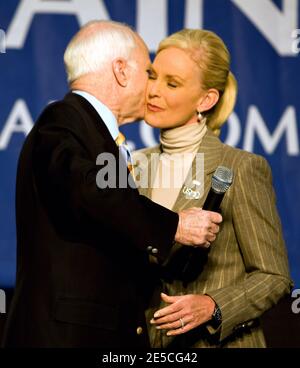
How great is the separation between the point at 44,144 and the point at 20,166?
0.13 m

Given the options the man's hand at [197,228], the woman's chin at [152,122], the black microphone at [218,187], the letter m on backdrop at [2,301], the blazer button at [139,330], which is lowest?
the letter m on backdrop at [2,301]

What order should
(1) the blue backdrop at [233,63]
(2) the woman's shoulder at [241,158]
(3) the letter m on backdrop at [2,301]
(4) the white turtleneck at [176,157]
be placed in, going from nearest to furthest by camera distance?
1. (2) the woman's shoulder at [241,158]
2. (4) the white turtleneck at [176,157]
3. (3) the letter m on backdrop at [2,301]
4. (1) the blue backdrop at [233,63]

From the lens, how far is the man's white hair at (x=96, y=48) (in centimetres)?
207

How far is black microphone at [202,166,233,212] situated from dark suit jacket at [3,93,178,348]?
0.32 ft

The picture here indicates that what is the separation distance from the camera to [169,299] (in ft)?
6.75

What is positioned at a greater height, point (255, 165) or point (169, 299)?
point (255, 165)

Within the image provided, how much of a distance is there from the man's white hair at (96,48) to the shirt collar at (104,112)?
0.18ft

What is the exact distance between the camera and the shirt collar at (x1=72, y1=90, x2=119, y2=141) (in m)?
2.06

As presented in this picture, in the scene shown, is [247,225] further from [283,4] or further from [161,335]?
[283,4]

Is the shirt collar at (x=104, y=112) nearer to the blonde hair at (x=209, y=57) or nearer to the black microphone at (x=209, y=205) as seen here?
the black microphone at (x=209, y=205)

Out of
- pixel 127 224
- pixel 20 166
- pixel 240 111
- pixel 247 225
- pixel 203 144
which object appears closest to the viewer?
pixel 127 224

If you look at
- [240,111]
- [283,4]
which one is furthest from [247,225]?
[283,4]

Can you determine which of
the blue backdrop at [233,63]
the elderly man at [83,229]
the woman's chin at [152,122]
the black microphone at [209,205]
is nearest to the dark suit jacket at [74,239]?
the elderly man at [83,229]

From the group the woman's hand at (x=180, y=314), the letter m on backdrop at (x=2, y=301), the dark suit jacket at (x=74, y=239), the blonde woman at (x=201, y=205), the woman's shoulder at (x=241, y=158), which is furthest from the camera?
the letter m on backdrop at (x=2, y=301)
